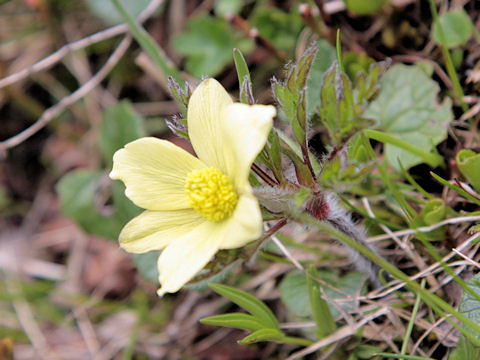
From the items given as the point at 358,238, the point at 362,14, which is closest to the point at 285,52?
the point at 362,14

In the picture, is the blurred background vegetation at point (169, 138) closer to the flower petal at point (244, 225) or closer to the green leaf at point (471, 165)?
the green leaf at point (471, 165)

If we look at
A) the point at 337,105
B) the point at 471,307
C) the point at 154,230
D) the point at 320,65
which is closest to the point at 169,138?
the point at 320,65

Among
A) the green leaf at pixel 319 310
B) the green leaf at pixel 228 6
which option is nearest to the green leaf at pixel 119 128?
the green leaf at pixel 228 6

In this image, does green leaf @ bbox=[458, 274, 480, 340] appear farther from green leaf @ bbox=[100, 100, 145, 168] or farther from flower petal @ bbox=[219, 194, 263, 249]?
green leaf @ bbox=[100, 100, 145, 168]

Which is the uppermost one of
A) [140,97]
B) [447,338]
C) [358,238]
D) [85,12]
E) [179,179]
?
[85,12]

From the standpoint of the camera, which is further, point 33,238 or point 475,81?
point 33,238

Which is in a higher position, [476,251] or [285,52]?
[285,52]

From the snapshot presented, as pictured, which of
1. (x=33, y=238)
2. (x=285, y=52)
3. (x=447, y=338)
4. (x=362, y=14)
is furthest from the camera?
(x=33, y=238)

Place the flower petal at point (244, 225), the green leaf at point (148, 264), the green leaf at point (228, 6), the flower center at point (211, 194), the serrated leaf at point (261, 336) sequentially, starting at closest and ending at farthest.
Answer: the flower petal at point (244, 225) < the flower center at point (211, 194) < the serrated leaf at point (261, 336) < the green leaf at point (148, 264) < the green leaf at point (228, 6)

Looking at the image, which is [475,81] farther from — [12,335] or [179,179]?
[12,335]
